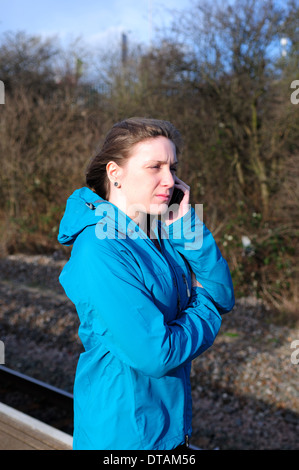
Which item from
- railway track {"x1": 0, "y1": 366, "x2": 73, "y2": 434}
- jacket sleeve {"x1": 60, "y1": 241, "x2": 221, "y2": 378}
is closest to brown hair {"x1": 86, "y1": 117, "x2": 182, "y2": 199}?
jacket sleeve {"x1": 60, "y1": 241, "x2": 221, "y2": 378}

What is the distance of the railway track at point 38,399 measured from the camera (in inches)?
189

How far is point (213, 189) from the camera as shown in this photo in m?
10.7

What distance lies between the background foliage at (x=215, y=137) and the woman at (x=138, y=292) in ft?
21.0

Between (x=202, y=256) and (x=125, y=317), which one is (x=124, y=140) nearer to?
(x=202, y=256)

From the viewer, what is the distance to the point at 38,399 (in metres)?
5.15

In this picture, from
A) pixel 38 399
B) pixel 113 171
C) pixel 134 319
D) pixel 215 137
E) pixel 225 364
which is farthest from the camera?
pixel 215 137

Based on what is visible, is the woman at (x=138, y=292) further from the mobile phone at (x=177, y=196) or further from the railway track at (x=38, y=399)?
the railway track at (x=38, y=399)

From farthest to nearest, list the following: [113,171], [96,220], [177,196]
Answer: [177,196]
[113,171]
[96,220]

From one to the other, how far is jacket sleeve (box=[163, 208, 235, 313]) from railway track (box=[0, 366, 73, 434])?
3.39m

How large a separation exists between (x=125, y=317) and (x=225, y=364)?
4.78m

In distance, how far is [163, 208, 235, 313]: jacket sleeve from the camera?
5.99ft

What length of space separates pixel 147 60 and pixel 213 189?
3.69 m

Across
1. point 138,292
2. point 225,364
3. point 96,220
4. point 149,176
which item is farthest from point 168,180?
point 225,364

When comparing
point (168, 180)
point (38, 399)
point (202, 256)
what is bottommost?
point (38, 399)
